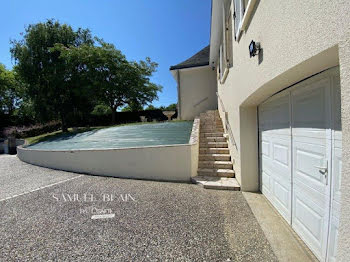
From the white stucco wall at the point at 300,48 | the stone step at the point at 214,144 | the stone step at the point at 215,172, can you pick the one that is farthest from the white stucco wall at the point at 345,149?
the stone step at the point at 214,144

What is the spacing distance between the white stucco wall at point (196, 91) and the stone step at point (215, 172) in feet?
20.4

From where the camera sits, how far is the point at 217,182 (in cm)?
425

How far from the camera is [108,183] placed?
4762mm

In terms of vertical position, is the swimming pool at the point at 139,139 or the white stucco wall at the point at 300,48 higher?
the white stucco wall at the point at 300,48

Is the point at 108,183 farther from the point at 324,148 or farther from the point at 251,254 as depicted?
the point at 324,148

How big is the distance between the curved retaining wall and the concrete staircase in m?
0.36

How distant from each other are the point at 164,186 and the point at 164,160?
0.79m

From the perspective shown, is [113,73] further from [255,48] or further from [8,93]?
[8,93]

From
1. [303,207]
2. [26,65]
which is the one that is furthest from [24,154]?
[303,207]

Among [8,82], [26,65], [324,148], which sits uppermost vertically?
[8,82]

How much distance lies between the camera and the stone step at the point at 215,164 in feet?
15.8

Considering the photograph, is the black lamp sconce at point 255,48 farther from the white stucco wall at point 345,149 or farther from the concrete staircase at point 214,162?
the concrete staircase at point 214,162

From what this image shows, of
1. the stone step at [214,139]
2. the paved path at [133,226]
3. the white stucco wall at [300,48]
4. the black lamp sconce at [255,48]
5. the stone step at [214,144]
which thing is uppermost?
the black lamp sconce at [255,48]

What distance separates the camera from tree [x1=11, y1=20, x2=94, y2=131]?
12961 mm
